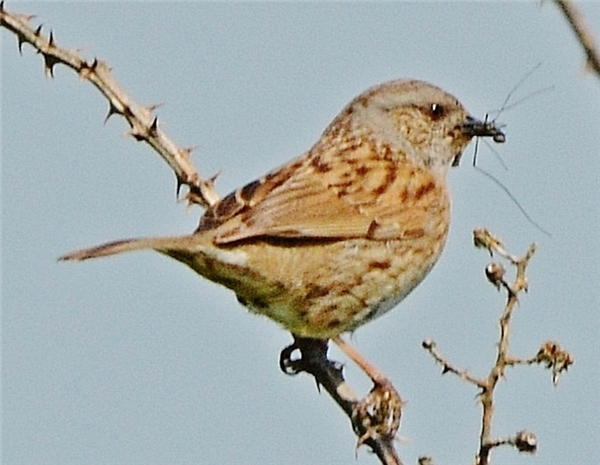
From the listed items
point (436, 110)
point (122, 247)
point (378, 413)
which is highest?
point (436, 110)

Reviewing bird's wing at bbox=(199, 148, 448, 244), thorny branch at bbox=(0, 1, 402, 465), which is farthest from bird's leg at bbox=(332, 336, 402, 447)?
bird's wing at bbox=(199, 148, 448, 244)

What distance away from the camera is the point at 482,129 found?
5.71 metres

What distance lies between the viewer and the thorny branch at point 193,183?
147 inches

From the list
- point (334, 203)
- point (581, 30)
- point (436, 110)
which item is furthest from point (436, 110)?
point (581, 30)

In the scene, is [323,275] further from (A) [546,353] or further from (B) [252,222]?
(A) [546,353]

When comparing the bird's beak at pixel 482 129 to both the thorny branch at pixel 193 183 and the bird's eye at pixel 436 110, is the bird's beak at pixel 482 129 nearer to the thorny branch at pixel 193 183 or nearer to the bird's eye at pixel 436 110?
the bird's eye at pixel 436 110

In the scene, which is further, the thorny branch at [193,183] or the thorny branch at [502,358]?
the thorny branch at [193,183]

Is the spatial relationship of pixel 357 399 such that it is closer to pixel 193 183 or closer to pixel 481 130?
pixel 193 183

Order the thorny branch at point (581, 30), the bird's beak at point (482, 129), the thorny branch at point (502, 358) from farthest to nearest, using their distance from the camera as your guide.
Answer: the bird's beak at point (482, 129) < the thorny branch at point (502, 358) < the thorny branch at point (581, 30)

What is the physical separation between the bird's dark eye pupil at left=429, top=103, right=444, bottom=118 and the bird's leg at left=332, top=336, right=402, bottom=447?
1.71 meters

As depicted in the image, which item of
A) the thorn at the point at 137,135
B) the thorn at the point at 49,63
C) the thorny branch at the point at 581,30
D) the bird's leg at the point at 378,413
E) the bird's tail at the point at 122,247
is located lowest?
the thorny branch at the point at 581,30

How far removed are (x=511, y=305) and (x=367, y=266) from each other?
209cm

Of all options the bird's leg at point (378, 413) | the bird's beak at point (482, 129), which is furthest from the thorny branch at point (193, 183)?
the bird's beak at point (482, 129)

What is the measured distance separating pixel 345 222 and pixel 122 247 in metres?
1.50
